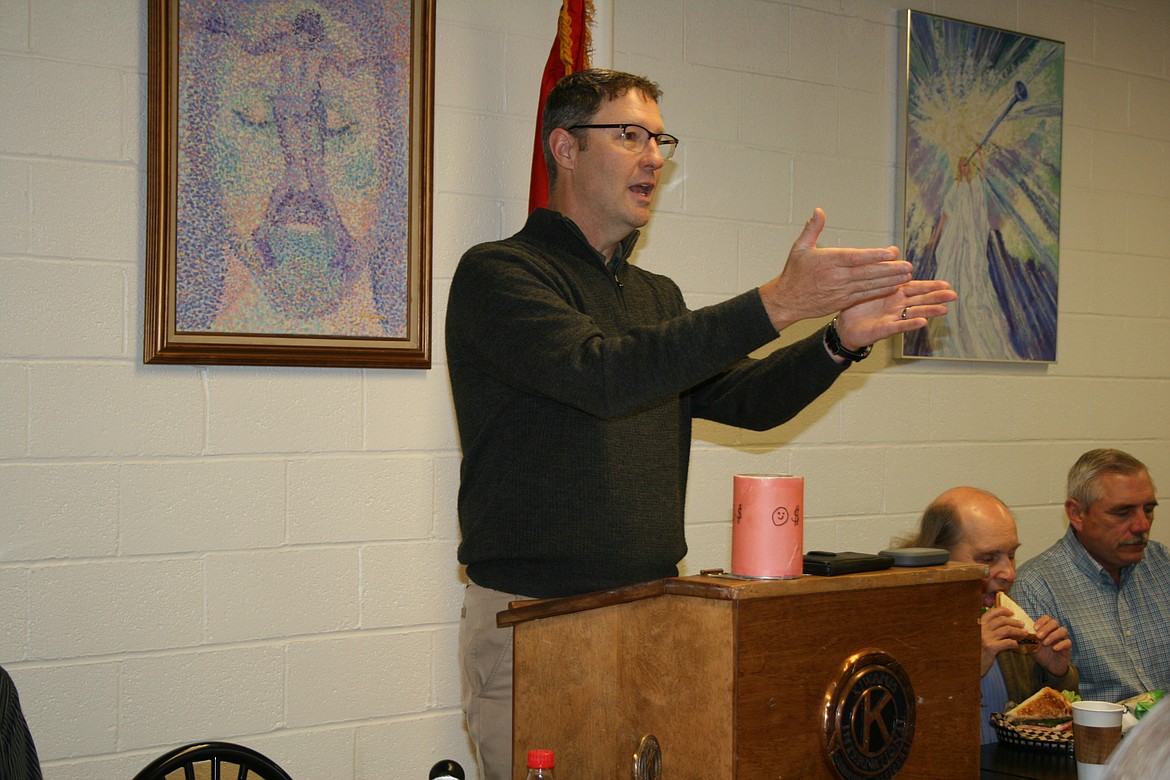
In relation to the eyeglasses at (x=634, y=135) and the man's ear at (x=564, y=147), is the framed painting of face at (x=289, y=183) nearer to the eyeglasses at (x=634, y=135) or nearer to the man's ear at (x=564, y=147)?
the man's ear at (x=564, y=147)

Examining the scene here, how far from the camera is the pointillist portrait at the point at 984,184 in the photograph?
338 centimetres

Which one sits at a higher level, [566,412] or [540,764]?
[566,412]

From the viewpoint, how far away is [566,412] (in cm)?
192

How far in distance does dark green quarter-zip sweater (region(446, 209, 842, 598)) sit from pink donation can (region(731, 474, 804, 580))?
214mm

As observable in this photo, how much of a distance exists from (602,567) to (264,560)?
848mm

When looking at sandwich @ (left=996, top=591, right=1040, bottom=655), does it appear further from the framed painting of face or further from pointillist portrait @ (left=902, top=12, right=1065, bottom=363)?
the framed painting of face

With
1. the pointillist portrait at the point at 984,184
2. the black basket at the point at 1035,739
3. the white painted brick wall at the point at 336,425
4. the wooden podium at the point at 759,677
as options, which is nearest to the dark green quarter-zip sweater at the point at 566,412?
the wooden podium at the point at 759,677

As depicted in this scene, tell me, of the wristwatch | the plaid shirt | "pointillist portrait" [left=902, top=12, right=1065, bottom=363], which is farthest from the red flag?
the plaid shirt

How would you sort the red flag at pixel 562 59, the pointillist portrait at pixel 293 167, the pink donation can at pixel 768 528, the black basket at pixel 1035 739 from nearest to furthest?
the pink donation can at pixel 768 528, the black basket at pixel 1035 739, the pointillist portrait at pixel 293 167, the red flag at pixel 562 59

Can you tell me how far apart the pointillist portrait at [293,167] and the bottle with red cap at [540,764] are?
1.30 m

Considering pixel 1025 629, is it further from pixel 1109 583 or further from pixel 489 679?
pixel 489 679

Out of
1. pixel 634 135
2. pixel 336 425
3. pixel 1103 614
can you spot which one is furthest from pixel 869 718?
pixel 1103 614

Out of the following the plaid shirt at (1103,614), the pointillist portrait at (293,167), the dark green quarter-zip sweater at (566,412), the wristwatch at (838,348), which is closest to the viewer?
the dark green quarter-zip sweater at (566,412)

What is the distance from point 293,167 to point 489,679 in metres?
1.12
